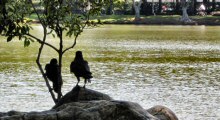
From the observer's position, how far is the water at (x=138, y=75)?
24.0 metres

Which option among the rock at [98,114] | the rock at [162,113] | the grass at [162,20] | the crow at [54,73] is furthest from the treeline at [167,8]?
the rock at [98,114]

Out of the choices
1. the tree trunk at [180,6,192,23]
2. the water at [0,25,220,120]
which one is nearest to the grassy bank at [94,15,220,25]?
the tree trunk at [180,6,192,23]

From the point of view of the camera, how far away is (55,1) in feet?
53.0

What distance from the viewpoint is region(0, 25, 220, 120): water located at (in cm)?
Answer: 2397

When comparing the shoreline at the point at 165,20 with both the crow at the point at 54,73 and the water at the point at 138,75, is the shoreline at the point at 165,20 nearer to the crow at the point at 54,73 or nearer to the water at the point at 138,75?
the water at the point at 138,75

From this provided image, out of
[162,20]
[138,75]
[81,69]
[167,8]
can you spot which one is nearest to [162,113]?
[81,69]

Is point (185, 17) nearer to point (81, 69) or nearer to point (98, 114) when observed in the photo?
point (81, 69)

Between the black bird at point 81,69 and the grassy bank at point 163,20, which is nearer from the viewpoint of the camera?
the black bird at point 81,69

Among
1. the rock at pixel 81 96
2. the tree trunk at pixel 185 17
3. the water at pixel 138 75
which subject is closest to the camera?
the rock at pixel 81 96

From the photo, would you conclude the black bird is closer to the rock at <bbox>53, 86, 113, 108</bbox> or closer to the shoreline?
the rock at <bbox>53, 86, 113, 108</bbox>

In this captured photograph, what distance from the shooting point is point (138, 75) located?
33.2m

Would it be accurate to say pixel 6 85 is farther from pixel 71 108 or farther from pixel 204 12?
pixel 204 12

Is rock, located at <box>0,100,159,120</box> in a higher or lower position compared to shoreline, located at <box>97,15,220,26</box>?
higher

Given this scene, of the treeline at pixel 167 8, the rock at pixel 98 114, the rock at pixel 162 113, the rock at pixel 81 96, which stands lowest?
the treeline at pixel 167 8
